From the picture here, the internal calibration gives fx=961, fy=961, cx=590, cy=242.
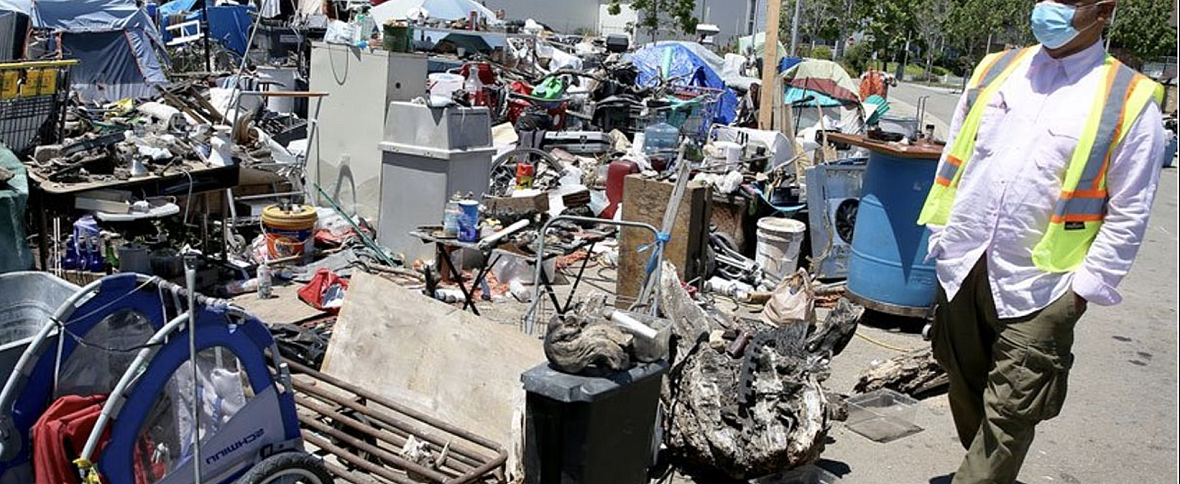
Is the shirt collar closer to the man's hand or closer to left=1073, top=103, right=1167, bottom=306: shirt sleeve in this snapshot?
left=1073, top=103, right=1167, bottom=306: shirt sleeve

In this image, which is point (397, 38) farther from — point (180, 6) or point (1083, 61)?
point (180, 6)

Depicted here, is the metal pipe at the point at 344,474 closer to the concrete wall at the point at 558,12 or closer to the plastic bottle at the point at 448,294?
the plastic bottle at the point at 448,294

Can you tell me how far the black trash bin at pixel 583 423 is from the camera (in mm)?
3578

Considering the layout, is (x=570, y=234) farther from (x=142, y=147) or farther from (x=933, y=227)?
(x=933, y=227)

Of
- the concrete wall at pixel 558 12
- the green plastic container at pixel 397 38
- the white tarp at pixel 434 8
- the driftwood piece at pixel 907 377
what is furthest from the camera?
the concrete wall at pixel 558 12

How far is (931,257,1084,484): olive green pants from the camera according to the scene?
3633 millimetres

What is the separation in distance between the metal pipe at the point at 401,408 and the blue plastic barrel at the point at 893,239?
378 cm

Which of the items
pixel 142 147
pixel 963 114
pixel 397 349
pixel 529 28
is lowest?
pixel 397 349

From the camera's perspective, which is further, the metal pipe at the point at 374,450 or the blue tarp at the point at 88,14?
the blue tarp at the point at 88,14

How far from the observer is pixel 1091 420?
5766mm

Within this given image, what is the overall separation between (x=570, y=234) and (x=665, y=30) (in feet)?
153

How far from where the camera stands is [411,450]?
4.32 meters

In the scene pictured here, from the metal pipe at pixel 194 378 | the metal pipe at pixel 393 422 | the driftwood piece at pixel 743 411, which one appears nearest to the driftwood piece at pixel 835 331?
the driftwood piece at pixel 743 411

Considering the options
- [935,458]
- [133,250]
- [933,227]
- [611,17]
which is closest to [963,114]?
[933,227]
